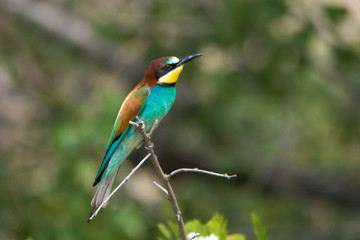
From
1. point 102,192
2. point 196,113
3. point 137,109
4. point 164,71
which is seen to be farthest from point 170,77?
point 196,113

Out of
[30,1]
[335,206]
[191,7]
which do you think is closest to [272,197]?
[335,206]

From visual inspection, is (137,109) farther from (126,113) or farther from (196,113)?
(196,113)

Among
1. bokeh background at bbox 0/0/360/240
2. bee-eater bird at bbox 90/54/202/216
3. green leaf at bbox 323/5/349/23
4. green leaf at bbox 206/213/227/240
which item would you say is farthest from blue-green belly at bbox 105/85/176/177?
green leaf at bbox 323/5/349/23

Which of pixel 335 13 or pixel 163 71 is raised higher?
pixel 335 13

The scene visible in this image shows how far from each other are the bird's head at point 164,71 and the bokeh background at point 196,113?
1721mm

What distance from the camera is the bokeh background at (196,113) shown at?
385 centimetres

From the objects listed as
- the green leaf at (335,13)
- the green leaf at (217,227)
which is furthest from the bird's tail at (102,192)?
the green leaf at (335,13)

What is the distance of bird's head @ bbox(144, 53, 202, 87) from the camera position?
6.06 feet

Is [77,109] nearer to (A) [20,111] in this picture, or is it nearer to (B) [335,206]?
(A) [20,111]

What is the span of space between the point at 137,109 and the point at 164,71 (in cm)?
15

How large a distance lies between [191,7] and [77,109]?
1.45 meters

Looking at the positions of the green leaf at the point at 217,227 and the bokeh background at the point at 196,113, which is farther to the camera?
the bokeh background at the point at 196,113

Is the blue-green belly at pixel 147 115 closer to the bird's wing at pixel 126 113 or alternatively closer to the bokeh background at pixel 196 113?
the bird's wing at pixel 126 113

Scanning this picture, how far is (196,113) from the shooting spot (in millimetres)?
5020
